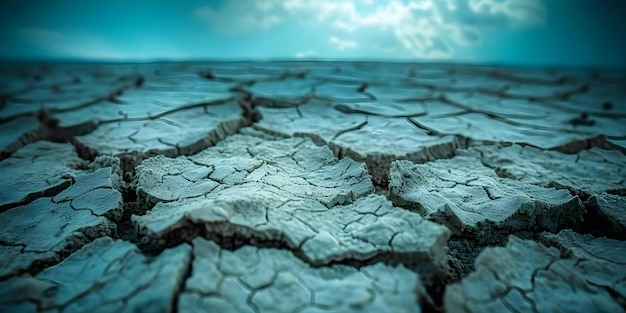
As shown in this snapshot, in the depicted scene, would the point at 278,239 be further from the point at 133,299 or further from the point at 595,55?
the point at 595,55

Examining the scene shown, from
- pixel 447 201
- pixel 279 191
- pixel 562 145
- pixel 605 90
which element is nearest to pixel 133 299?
pixel 279 191

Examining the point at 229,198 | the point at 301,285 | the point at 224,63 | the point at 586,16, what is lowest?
the point at 301,285

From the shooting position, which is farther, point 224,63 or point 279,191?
point 224,63

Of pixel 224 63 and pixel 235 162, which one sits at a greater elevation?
pixel 224 63

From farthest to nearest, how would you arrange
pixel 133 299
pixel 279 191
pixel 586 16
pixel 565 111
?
1. pixel 586 16
2. pixel 565 111
3. pixel 279 191
4. pixel 133 299

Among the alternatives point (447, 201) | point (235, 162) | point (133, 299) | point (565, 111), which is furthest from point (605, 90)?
point (133, 299)

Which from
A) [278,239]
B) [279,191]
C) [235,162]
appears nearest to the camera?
[278,239]
